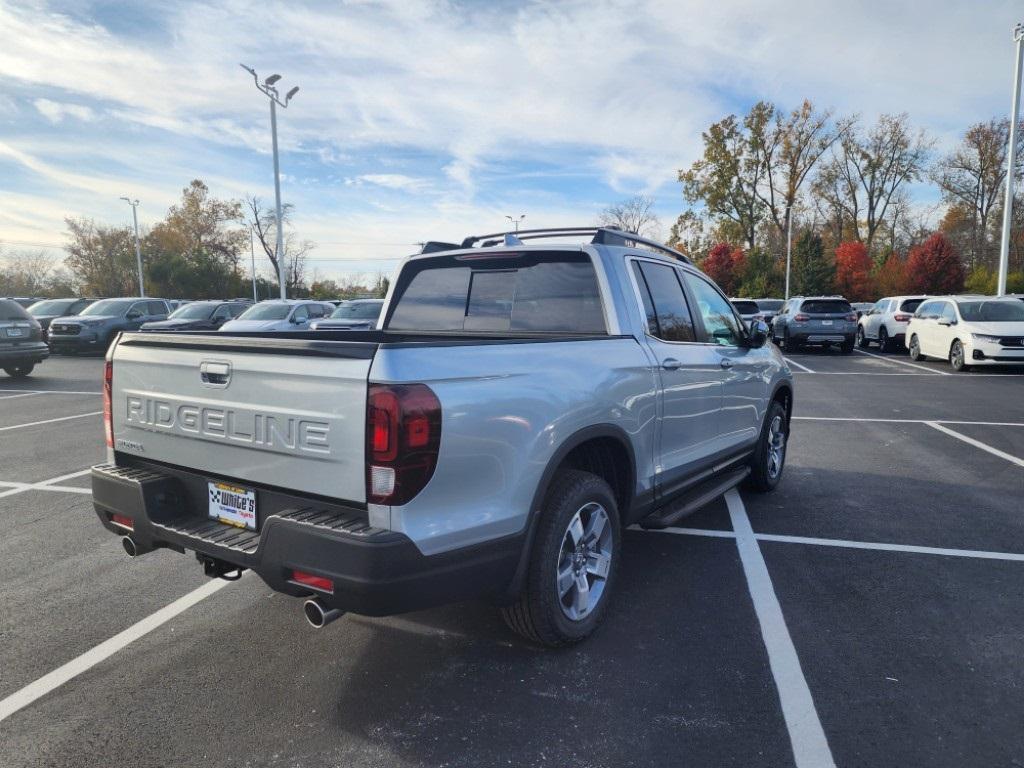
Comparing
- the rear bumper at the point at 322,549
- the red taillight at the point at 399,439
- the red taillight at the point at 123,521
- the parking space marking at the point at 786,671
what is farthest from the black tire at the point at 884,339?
the red taillight at the point at 123,521

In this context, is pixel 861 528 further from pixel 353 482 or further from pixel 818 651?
pixel 353 482

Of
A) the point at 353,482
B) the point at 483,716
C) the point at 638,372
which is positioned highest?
the point at 638,372

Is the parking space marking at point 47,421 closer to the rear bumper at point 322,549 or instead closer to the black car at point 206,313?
the rear bumper at point 322,549

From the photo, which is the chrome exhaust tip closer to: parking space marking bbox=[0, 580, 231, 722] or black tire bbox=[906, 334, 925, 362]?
parking space marking bbox=[0, 580, 231, 722]

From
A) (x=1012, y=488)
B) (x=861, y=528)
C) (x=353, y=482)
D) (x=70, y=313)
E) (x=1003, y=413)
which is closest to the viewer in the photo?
(x=353, y=482)

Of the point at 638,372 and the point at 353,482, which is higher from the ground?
the point at 638,372

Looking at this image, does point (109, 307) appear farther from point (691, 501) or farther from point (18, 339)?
point (691, 501)

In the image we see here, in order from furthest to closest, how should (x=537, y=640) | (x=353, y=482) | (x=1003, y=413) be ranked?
(x=1003, y=413) < (x=537, y=640) < (x=353, y=482)

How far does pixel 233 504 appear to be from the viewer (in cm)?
286

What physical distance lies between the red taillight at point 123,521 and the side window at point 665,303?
281cm

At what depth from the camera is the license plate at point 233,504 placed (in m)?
2.79

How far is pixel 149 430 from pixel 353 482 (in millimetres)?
1341

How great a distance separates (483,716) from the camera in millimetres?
2693

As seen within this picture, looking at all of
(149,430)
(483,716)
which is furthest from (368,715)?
(149,430)
